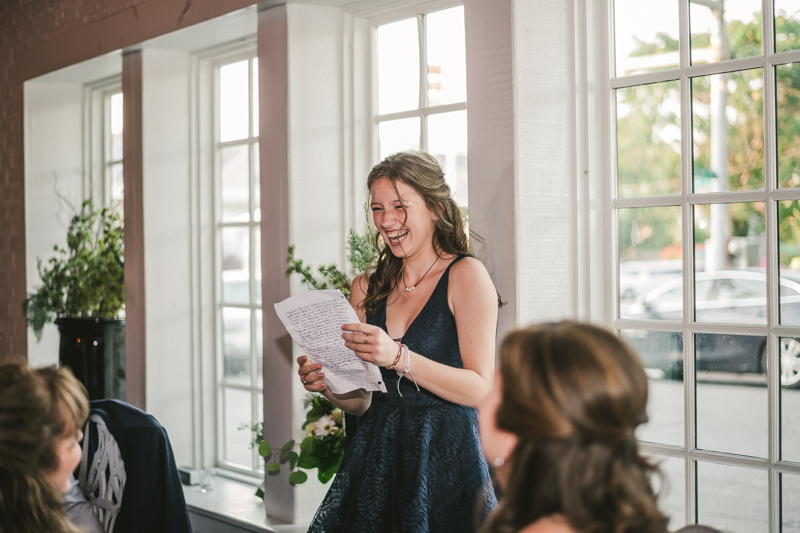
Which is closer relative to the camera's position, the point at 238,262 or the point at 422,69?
the point at 422,69

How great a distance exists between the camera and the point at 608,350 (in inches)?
38.6

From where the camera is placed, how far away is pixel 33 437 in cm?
142

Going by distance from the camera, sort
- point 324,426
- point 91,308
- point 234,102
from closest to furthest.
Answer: point 324,426 → point 234,102 → point 91,308

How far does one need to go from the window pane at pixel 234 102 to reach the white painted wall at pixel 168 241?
7.8 inches

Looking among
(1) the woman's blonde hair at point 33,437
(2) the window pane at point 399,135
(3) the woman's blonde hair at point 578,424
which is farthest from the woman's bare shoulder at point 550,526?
(2) the window pane at point 399,135

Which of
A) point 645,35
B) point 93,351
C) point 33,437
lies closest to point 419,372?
point 33,437

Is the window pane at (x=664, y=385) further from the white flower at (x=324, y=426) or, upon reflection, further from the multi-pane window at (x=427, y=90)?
the white flower at (x=324, y=426)

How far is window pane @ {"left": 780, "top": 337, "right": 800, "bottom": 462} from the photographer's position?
191cm

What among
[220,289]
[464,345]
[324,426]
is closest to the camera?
[464,345]

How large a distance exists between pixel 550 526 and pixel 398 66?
85.8 inches

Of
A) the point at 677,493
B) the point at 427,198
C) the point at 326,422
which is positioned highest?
the point at 427,198

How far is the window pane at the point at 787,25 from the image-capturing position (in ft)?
6.28

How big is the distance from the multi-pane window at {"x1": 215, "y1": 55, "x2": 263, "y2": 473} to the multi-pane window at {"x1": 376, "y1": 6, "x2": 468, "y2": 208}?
816mm

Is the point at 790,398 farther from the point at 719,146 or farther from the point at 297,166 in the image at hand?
the point at 297,166
